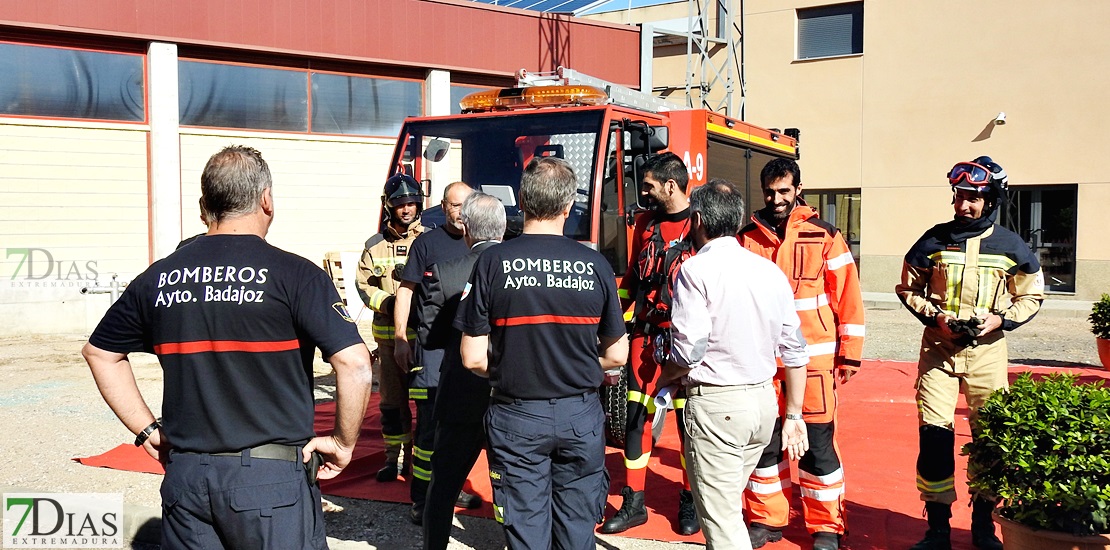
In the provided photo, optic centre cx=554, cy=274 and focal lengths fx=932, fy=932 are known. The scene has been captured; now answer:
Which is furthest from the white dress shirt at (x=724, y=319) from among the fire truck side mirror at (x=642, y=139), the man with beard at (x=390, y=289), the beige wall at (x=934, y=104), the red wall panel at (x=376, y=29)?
the beige wall at (x=934, y=104)

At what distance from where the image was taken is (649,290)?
5.05m

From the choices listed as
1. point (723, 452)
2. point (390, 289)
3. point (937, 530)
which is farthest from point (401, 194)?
point (937, 530)

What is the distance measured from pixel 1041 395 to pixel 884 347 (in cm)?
902

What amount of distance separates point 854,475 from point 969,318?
1.72 metres

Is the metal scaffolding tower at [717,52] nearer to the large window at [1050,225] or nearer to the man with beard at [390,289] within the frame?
the large window at [1050,225]

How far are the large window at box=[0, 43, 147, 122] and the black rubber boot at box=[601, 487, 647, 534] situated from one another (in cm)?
1264

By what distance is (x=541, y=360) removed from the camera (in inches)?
137

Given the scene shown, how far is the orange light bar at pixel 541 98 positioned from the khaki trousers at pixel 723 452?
3778 millimetres

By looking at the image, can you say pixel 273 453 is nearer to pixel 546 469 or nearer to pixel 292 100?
pixel 546 469

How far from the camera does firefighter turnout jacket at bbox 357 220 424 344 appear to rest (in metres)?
5.89

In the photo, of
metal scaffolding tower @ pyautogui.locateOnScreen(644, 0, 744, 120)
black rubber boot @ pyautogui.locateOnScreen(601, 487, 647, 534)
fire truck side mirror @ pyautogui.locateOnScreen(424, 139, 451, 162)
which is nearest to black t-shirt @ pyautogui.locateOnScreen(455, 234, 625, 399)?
black rubber boot @ pyautogui.locateOnScreen(601, 487, 647, 534)

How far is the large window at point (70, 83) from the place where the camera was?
45.3 feet

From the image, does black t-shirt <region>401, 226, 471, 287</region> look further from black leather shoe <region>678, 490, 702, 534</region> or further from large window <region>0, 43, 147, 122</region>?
large window <region>0, 43, 147, 122</region>

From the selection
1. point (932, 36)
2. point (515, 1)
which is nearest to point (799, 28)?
point (932, 36)
